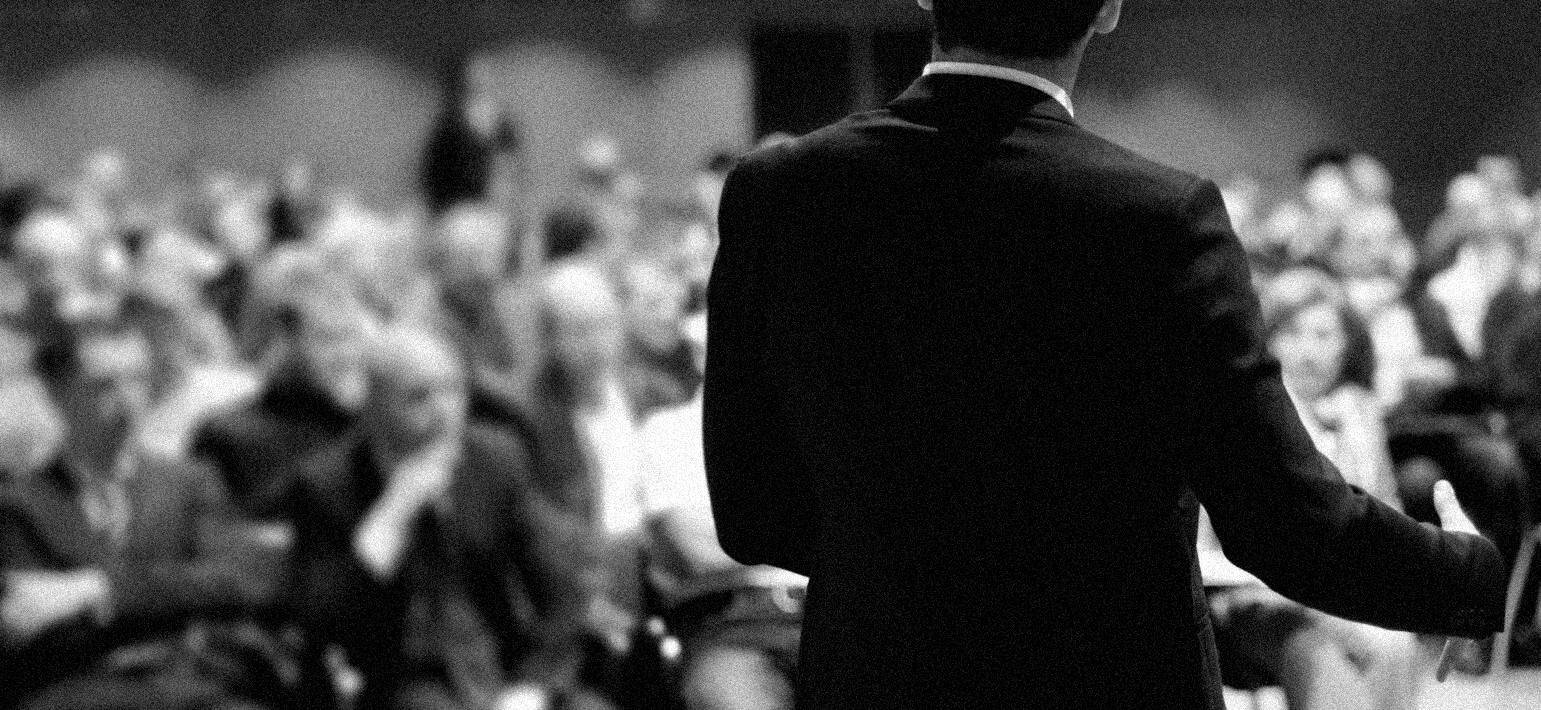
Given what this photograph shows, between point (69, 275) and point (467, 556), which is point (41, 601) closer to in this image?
point (467, 556)

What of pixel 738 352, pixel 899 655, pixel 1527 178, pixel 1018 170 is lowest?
pixel 1527 178

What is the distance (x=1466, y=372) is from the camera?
6.01m

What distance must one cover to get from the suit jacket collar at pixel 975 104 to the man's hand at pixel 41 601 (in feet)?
7.97

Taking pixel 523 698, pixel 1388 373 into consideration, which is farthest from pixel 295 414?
pixel 1388 373

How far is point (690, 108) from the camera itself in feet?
35.4

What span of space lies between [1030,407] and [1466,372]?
5132mm

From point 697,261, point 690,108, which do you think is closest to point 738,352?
point 697,261

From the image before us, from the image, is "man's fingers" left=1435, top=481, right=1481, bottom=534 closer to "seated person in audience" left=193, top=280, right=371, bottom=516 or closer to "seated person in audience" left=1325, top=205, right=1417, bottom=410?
"seated person in audience" left=193, top=280, right=371, bottom=516

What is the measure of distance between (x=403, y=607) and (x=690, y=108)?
24.9ft

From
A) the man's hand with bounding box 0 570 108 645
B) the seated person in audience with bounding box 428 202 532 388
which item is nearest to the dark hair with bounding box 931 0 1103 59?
the man's hand with bounding box 0 570 108 645

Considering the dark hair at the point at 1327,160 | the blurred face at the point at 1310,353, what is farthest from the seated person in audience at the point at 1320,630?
the dark hair at the point at 1327,160

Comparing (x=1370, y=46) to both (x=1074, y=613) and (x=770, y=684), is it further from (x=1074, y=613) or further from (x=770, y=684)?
(x=1074, y=613)

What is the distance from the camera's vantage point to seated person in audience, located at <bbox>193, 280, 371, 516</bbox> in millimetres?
3746

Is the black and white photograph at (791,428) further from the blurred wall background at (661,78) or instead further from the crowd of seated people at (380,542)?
the blurred wall background at (661,78)
